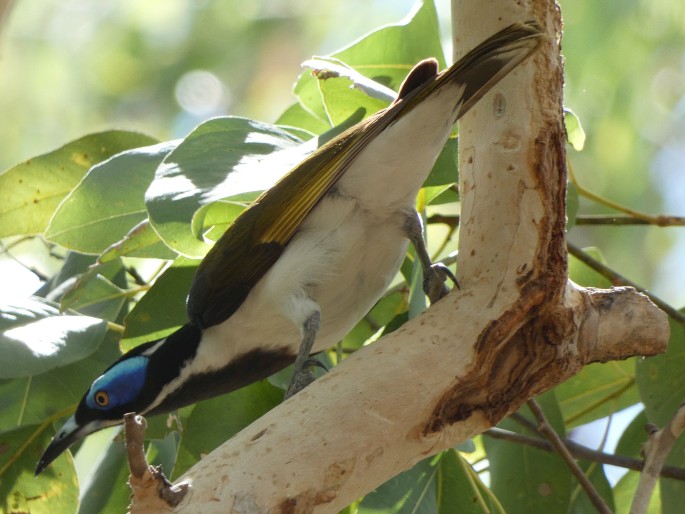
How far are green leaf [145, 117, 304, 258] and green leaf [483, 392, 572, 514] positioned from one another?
115 centimetres

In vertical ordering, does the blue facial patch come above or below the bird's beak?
above

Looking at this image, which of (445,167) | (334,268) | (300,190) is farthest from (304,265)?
(445,167)

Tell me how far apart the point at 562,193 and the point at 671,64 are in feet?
17.9

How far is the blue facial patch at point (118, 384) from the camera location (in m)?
2.96

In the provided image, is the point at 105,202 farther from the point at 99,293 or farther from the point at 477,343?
the point at 477,343

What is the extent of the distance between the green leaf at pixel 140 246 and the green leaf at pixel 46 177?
1.64 ft

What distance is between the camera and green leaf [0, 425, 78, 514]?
3.06 metres

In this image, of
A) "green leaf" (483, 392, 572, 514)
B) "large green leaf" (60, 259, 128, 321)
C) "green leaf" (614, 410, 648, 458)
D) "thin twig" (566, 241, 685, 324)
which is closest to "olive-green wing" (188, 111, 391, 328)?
"large green leaf" (60, 259, 128, 321)

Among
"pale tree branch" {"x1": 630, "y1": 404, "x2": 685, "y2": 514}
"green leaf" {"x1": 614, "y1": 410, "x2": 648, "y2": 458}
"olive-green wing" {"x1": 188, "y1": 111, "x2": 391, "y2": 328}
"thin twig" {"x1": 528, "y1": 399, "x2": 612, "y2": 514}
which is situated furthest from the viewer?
"green leaf" {"x1": 614, "y1": 410, "x2": 648, "y2": 458}

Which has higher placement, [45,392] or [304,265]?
[304,265]

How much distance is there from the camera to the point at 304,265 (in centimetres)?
276

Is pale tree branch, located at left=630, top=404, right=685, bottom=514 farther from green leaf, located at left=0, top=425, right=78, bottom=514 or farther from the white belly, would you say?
green leaf, located at left=0, top=425, right=78, bottom=514

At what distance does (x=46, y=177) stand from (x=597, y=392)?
82.6 inches

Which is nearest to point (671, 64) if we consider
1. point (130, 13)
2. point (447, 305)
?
point (130, 13)
